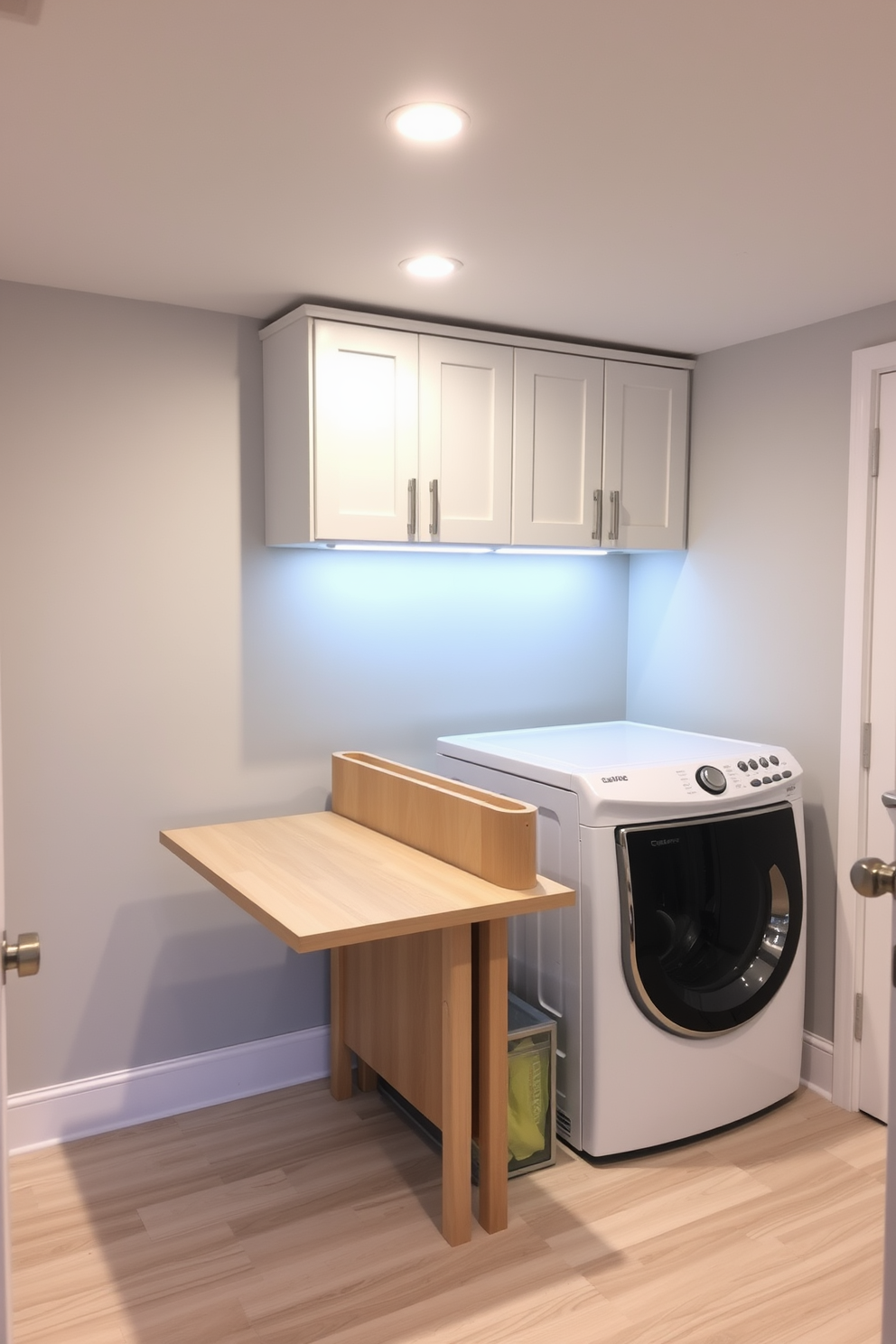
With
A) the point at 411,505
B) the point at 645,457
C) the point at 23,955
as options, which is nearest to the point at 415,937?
the point at 411,505

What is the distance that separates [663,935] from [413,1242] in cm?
91

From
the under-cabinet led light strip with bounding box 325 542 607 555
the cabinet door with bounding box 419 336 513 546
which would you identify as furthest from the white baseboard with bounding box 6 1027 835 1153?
the cabinet door with bounding box 419 336 513 546

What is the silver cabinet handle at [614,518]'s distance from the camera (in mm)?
3146

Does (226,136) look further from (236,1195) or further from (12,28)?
(236,1195)

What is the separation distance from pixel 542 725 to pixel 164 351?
1657 mm

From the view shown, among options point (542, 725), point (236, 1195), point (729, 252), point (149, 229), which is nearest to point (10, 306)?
point (149, 229)

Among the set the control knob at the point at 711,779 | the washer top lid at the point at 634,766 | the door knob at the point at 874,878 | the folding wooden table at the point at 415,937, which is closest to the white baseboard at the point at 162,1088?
the folding wooden table at the point at 415,937

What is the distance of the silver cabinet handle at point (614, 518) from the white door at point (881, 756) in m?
0.74

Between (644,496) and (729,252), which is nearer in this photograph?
(729,252)

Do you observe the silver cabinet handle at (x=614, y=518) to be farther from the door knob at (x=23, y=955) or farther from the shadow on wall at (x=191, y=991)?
the door knob at (x=23, y=955)

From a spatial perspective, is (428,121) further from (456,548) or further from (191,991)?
(191,991)

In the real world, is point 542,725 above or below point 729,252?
below

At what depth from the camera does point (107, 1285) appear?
7.06ft

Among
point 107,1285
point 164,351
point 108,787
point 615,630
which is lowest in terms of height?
point 107,1285
